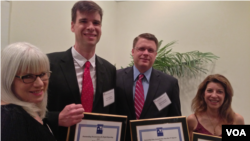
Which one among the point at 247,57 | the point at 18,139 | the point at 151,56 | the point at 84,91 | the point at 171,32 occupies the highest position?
the point at 171,32

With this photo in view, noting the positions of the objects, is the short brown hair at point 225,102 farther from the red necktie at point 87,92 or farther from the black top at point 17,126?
the black top at point 17,126

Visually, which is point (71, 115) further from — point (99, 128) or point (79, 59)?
point (79, 59)

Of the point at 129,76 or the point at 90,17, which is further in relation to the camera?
the point at 129,76

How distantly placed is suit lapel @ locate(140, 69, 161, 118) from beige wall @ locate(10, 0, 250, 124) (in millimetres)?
1687

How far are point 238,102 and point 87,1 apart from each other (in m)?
3.59

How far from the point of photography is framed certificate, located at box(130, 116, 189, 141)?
132cm

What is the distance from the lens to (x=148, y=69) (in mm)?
1956

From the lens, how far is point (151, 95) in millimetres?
1770

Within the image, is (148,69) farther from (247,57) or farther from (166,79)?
(247,57)

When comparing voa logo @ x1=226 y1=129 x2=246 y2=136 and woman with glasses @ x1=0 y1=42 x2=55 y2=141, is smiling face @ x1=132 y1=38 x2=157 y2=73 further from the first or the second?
woman with glasses @ x1=0 y1=42 x2=55 y2=141

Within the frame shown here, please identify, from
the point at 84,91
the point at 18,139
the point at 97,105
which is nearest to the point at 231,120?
the point at 97,105

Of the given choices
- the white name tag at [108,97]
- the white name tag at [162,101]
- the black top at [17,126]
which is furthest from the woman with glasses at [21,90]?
the white name tag at [162,101]

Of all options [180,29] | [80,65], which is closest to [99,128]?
[80,65]

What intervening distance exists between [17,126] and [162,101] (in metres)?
1.34
